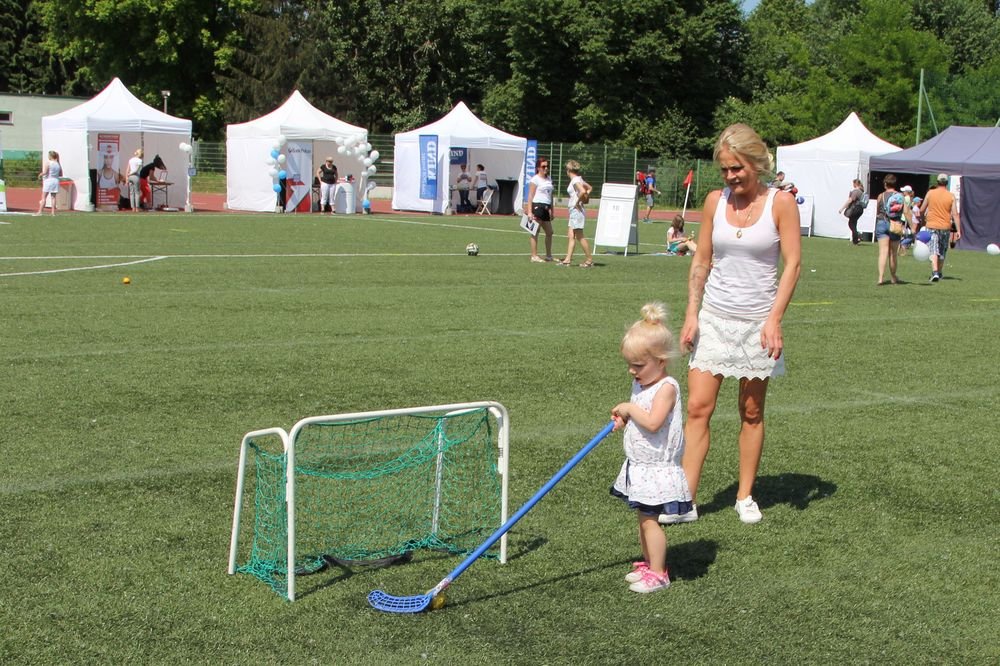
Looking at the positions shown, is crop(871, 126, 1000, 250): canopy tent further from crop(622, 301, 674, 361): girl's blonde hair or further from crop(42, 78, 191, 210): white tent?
crop(622, 301, 674, 361): girl's blonde hair

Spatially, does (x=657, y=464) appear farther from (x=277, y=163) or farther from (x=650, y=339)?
(x=277, y=163)

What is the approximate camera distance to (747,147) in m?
5.41

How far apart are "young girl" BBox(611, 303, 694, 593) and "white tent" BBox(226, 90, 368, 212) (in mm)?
30420

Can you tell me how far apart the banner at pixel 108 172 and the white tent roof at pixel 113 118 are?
28.0 inches

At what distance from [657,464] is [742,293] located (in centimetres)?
126

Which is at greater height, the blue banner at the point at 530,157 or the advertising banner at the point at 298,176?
the blue banner at the point at 530,157

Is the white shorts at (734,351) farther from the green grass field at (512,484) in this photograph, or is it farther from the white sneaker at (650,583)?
the white sneaker at (650,583)

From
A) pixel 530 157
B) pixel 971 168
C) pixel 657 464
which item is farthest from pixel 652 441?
pixel 530 157

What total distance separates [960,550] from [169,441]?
4.40m

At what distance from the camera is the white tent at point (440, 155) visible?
→ 119 feet

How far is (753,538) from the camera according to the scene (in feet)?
18.2

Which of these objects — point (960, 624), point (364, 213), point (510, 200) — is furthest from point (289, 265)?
point (510, 200)

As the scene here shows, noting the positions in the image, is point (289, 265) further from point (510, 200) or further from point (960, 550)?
point (510, 200)

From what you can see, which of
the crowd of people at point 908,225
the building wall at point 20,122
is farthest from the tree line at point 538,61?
the crowd of people at point 908,225
